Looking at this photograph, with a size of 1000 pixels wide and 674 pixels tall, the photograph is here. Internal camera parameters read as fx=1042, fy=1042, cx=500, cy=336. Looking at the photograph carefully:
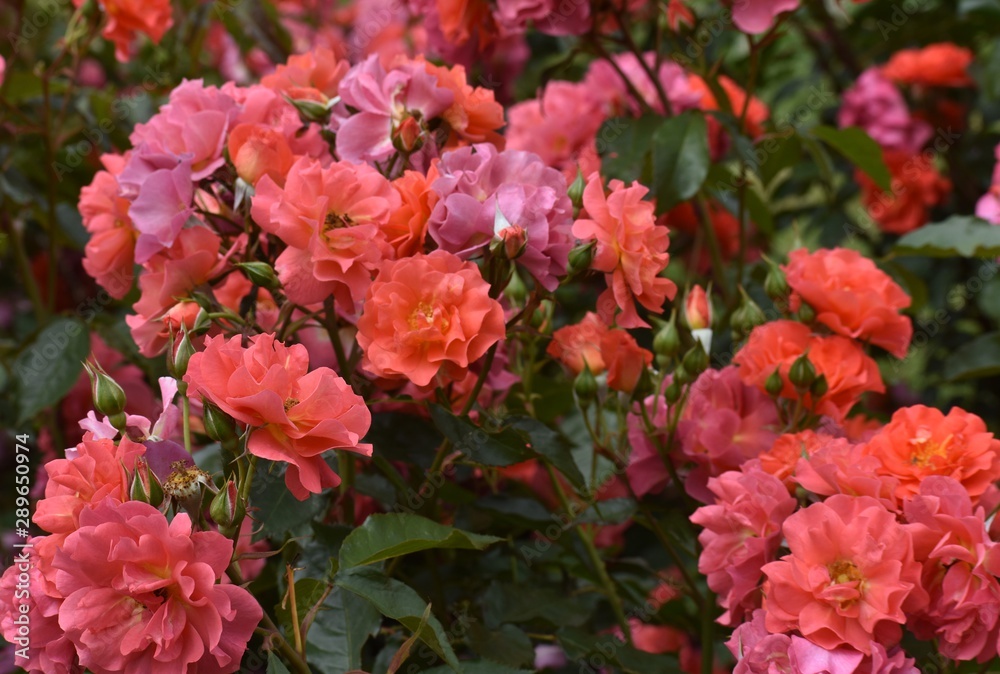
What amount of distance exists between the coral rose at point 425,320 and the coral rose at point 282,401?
0.10 meters

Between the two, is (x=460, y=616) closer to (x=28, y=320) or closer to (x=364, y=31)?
(x=28, y=320)

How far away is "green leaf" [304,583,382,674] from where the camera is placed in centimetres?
95

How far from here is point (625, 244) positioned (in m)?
1.01

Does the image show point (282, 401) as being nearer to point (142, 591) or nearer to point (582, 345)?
point (142, 591)

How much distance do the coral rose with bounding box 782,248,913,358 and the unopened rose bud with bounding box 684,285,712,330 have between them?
0.38ft

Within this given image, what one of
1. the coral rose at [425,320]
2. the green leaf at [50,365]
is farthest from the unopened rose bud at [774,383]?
the green leaf at [50,365]

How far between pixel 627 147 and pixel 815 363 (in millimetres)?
520

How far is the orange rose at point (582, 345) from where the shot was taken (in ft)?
3.76

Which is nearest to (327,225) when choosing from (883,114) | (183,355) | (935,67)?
(183,355)

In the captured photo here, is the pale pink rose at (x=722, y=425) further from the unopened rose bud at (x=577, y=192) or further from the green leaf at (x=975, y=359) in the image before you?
the green leaf at (x=975, y=359)

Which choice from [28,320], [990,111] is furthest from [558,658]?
[990,111]

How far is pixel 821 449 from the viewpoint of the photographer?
999 mm

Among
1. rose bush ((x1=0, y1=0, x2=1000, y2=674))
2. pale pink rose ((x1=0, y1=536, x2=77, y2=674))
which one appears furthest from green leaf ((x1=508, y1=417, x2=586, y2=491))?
pale pink rose ((x1=0, y1=536, x2=77, y2=674))

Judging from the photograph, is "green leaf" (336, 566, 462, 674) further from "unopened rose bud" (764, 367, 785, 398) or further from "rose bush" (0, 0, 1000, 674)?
"unopened rose bud" (764, 367, 785, 398)
